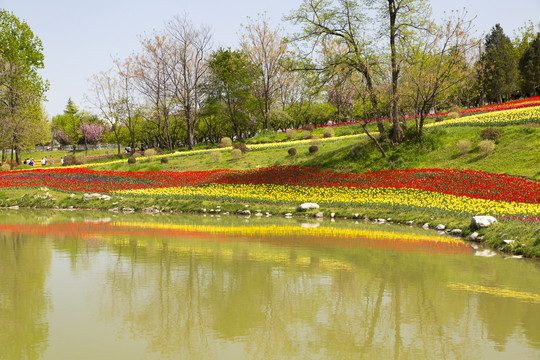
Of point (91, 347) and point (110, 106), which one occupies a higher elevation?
point (110, 106)

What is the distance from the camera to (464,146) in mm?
27625

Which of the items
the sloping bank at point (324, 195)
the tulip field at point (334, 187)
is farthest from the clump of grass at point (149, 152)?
the sloping bank at point (324, 195)

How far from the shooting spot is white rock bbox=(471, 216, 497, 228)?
15284mm

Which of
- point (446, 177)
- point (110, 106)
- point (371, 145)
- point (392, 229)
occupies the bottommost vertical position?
point (392, 229)

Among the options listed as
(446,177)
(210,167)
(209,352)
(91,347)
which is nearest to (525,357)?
(209,352)

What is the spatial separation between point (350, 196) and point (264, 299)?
15794mm

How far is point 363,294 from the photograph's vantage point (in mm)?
8672

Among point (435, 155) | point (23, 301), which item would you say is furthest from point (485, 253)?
point (435, 155)

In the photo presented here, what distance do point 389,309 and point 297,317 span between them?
1.63 m

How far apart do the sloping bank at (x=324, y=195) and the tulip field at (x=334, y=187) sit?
4cm

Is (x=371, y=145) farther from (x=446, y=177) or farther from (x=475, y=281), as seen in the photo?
(x=475, y=281)

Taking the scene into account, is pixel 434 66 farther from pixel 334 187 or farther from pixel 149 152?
pixel 149 152

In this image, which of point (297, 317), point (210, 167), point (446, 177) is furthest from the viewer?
point (210, 167)

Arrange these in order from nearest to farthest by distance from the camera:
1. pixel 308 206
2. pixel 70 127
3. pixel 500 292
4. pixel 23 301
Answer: pixel 23 301 < pixel 500 292 < pixel 308 206 < pixel 70 127
